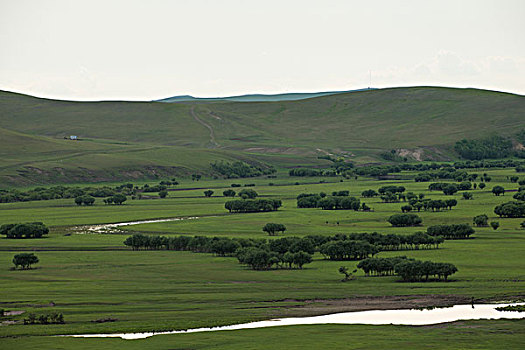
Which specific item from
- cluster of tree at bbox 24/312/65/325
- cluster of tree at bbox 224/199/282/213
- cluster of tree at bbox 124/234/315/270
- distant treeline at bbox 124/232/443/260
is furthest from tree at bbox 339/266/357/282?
cluster of tree at bbox 224/199/282/213

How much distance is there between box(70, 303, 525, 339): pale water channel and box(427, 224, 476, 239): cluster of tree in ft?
174

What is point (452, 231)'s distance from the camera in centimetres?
13375

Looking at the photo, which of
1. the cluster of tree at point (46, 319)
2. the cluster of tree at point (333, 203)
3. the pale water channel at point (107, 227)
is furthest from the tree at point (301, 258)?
the cluster of tree at point (333, 203)

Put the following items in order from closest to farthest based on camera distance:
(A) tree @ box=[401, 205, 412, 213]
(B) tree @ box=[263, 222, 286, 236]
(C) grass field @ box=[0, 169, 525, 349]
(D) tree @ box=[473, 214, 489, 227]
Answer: (C) grass field @ box=[0, 169, 525, 349]
(B) tree @ box=[263, 222, 286, 236]
(D) tree @ box=[473, 214, 489, 227]
(A) tree @ box=[401, 205, 412, 213]

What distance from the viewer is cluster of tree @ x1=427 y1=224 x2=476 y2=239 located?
437 feet

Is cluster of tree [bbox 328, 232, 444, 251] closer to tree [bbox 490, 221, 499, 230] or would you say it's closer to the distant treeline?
the distant treeline

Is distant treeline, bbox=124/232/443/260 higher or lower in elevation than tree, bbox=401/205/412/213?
lower

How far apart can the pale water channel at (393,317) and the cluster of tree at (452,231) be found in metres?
53.2

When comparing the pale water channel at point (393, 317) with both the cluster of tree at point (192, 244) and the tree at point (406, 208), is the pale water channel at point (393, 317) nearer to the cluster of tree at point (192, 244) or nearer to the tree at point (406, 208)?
the cluster of tree at point (192, 244)

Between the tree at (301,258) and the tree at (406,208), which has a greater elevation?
the tree at (406,208)

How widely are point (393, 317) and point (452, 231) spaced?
59.8 m

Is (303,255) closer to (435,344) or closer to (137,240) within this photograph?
(137,240)

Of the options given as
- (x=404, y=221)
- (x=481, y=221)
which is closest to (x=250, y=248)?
(x=404, y=221)

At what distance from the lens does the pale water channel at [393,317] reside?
73.1 meters
